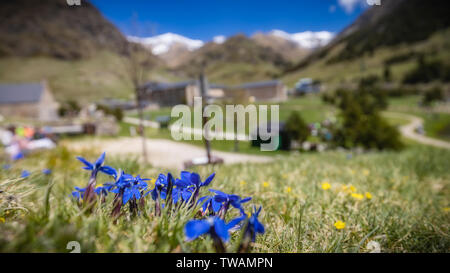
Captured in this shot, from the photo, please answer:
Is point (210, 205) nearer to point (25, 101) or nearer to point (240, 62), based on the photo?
point (25, 101)

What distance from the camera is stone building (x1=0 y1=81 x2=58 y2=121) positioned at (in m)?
44.3

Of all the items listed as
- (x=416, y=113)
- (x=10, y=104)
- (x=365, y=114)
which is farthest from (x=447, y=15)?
(x=10, y=104)

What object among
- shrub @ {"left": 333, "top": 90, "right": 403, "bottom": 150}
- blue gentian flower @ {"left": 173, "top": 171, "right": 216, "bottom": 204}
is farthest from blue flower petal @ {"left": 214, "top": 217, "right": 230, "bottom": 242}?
shrub @ {"left": 333, "top": 90, "right": 403, "bottom": 150}

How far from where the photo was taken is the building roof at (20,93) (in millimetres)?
44909

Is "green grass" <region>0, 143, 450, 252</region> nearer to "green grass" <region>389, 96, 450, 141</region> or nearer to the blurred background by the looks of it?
the blurred background

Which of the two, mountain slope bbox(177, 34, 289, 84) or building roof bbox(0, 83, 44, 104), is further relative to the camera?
mountain slope bbox(177, 34, 289, 84)

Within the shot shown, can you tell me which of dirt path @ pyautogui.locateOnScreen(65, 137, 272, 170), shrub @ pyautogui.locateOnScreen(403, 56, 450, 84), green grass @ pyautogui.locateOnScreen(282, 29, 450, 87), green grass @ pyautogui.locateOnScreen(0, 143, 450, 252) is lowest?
dirt path @ pyautogui.locateOnScreen(65, 137, 272, 170)

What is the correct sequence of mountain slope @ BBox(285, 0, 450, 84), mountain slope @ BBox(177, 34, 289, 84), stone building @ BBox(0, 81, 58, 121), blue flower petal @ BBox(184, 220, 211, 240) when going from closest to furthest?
blue flower petal @ BBox(184, 220, 211, 240), stone building @ BBox(0, 81, 58, 121), mountain slope @ BBox(177, 34, 289, 84), mountain slope @ BBox(285, 0, 450, 84)

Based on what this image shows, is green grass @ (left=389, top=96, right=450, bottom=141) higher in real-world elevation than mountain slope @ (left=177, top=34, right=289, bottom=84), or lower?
lower

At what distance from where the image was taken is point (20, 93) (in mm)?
46344

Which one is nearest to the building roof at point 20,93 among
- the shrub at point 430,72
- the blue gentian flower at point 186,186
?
the blue gentian flower at point 186,186

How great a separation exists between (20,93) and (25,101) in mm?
2975

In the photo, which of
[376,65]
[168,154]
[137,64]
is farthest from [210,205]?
[376,65]
